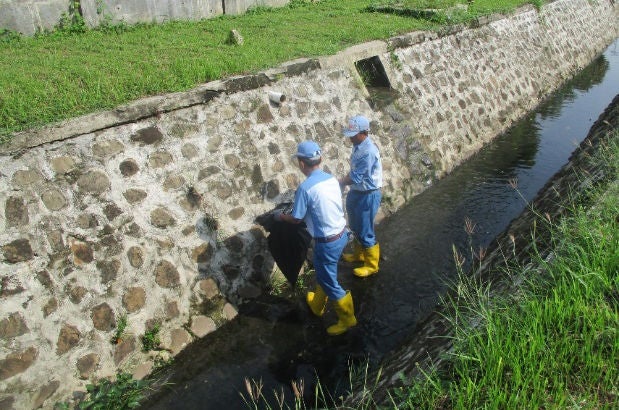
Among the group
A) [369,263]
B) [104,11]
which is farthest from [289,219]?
[104,11]

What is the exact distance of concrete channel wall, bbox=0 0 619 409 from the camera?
14.7 ft

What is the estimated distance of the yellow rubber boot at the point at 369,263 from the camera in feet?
20.9

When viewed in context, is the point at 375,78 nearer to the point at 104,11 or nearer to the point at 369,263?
the point at 369,263

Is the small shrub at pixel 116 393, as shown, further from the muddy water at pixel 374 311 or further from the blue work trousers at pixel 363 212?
the blue work trousers at pixel 363 212

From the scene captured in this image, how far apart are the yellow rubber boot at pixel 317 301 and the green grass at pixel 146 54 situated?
2.97 m

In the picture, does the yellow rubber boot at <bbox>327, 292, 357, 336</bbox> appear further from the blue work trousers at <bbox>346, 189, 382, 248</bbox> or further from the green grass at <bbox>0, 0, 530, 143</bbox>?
the green grass at <bbox>0, 0, 530, 143</bbox>

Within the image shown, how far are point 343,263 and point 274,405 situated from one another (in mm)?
2540

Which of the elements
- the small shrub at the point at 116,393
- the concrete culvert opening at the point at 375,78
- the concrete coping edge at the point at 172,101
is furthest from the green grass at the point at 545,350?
the concrete culvert opening at the point at 375,78

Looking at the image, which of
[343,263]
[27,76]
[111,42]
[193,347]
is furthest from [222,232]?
[111,42]

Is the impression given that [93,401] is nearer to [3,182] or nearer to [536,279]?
[3,182]

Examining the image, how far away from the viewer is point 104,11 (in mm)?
9125

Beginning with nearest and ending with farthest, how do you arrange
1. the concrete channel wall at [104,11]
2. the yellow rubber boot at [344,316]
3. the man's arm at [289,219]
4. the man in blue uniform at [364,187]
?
the man's arm at [289,219]
the yellow rubber boot at [344,316]
the man in blue uniform at [364,187]
the concrete channel wall at [104,11]

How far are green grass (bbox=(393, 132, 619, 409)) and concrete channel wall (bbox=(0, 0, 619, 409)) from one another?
2878 mm

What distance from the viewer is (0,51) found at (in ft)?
25.1
